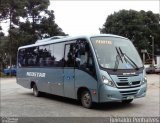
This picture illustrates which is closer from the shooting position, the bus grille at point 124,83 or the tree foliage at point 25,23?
the bus grille at point 124,83

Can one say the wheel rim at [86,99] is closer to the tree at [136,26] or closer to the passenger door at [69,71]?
the passenger door at [69,71]

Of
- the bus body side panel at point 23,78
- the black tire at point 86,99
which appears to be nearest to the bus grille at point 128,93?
the black tire at point 86,99

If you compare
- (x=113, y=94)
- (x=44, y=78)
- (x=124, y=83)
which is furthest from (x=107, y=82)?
(x=44, y=78)

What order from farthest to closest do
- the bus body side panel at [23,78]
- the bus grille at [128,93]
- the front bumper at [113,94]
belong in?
the bus body side panel at [23,78]
the bus grille at [128,93]
the front bumper at [113,94]

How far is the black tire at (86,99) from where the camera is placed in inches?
467

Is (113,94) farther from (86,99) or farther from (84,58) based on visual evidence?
(84,58)

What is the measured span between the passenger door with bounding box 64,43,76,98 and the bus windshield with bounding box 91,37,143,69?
134 centimetres

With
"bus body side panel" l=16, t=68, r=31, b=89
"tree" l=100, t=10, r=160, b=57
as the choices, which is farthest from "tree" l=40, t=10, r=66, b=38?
"bus body side panel" l=16, t=68, r=31, b=89

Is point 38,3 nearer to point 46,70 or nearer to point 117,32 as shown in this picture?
point 117,32

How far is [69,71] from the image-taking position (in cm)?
1310

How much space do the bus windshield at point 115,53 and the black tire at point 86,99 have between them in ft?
4.41

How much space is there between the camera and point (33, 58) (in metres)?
17.0

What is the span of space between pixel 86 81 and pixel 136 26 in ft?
174

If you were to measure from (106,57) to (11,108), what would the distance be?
4.17 meters
